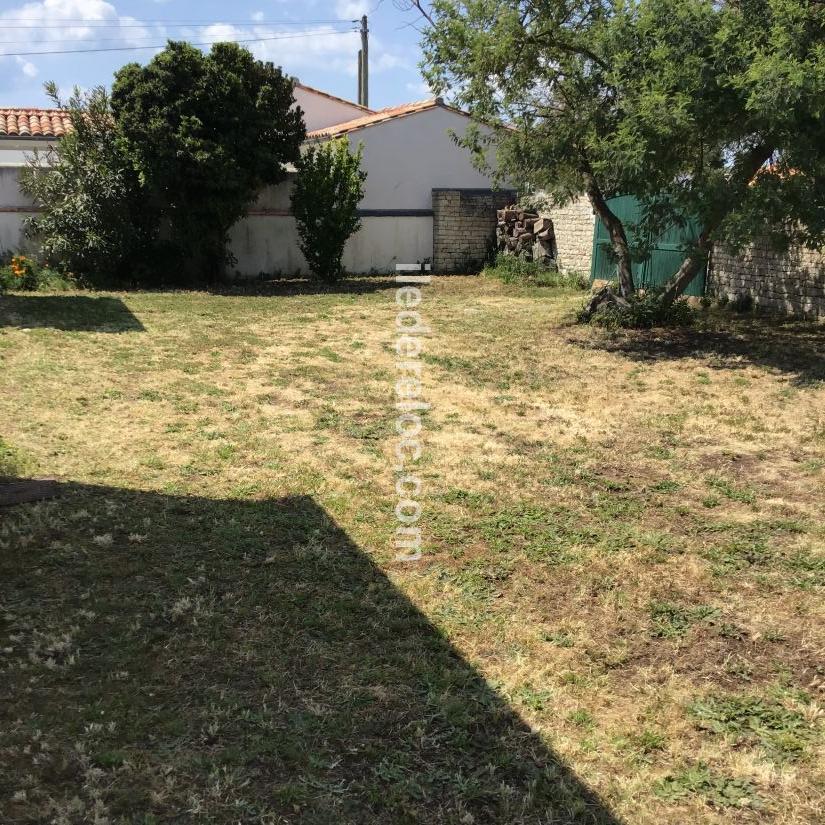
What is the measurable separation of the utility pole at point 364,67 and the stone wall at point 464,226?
52.4 feet

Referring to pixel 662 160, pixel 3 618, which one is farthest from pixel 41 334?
pixel 662 160

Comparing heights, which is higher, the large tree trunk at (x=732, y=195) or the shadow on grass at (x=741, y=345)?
the large tree trunk at (x=732, y=195)

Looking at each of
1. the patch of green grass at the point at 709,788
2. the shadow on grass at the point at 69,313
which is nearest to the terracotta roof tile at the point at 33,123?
the shadow on grass at the point at 69,313

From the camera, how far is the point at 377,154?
17469 mm

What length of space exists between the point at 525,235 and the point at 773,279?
→ 667 cm

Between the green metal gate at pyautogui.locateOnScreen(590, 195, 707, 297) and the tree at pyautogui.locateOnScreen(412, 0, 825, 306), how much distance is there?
1.56 meters

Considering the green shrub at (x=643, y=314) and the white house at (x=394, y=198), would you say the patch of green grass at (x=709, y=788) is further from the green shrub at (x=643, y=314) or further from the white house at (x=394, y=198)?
the white house at (x=394, y=198)

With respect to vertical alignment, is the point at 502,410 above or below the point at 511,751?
above

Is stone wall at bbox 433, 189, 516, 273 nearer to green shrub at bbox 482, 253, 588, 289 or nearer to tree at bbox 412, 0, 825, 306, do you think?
green shrub at bbox 482, 253, 588, 289

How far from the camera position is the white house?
55.5ft

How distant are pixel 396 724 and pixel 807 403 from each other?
575 centimetres

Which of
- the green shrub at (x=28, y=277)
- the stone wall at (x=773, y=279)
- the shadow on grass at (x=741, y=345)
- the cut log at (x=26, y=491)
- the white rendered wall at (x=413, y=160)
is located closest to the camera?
the cut log at (x=26, y=491)

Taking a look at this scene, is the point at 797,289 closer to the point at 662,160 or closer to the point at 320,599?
the point at 662,160

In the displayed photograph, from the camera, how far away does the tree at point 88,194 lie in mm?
14008
